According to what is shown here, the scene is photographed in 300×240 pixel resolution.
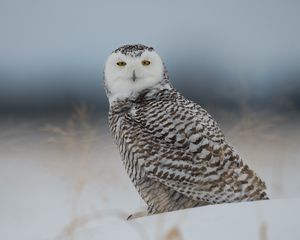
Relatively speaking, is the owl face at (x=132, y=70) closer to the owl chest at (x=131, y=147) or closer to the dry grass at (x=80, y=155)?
the owl chest at (x=131, y=147)

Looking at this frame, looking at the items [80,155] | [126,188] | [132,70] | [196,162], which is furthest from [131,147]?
[80,155]

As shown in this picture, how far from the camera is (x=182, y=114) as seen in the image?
14.6 feet

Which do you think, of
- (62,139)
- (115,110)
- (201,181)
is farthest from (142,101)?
(62,139)

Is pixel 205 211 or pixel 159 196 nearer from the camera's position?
pixel 205 211

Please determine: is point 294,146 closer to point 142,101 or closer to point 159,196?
point 159,196

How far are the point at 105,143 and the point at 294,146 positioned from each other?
2.97 feet

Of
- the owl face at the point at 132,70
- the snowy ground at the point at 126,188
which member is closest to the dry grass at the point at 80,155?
the snowy ground at the point at 126,188

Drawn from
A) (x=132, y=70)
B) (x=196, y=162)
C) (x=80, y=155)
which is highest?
(x=132, y=70)

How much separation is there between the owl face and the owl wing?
21.2 inches

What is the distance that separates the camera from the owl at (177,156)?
13.6ft

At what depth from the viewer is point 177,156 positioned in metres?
4.26

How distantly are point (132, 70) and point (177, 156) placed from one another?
37.5 inches

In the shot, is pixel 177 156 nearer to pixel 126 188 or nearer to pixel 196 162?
pixel 196 162

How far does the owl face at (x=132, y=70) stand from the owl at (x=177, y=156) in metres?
0.10
